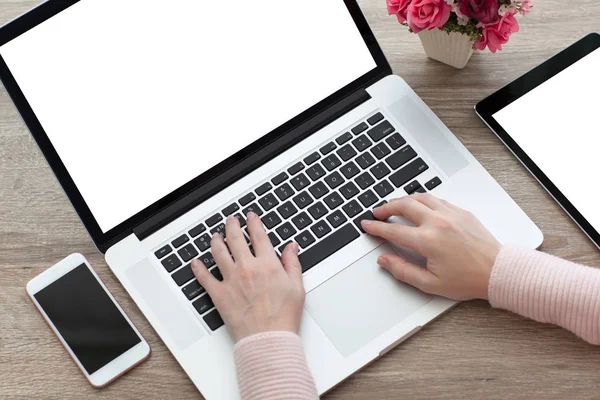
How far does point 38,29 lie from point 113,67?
0.10m

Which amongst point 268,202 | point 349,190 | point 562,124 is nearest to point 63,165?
point 268,202

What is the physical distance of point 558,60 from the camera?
102cm

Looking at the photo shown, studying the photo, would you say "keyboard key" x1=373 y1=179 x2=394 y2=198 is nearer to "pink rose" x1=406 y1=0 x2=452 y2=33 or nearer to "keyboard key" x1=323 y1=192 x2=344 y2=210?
"keyboard key" x1=323 y1=192 x2=344 y2=210

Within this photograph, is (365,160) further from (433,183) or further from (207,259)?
(207,259)

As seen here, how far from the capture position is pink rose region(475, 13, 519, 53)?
0.92m

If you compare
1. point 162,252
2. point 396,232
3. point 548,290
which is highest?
point 162,252

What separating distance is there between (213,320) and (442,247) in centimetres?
30

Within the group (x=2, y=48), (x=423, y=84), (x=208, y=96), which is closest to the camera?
(x=2, y=48)

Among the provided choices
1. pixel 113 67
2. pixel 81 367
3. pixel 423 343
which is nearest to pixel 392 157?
pixel 423 343

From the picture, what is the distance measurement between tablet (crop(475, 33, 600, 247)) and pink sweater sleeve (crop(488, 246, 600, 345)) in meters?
0.10

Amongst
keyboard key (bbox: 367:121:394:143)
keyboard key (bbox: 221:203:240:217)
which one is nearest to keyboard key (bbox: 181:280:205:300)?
keyboard key (bbox: 221:203:240:217)

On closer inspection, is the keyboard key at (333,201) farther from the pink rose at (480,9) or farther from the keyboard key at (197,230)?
the pink rose at (480,9)

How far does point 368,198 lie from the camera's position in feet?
3.05

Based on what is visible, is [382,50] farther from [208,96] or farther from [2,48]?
[2,48]
